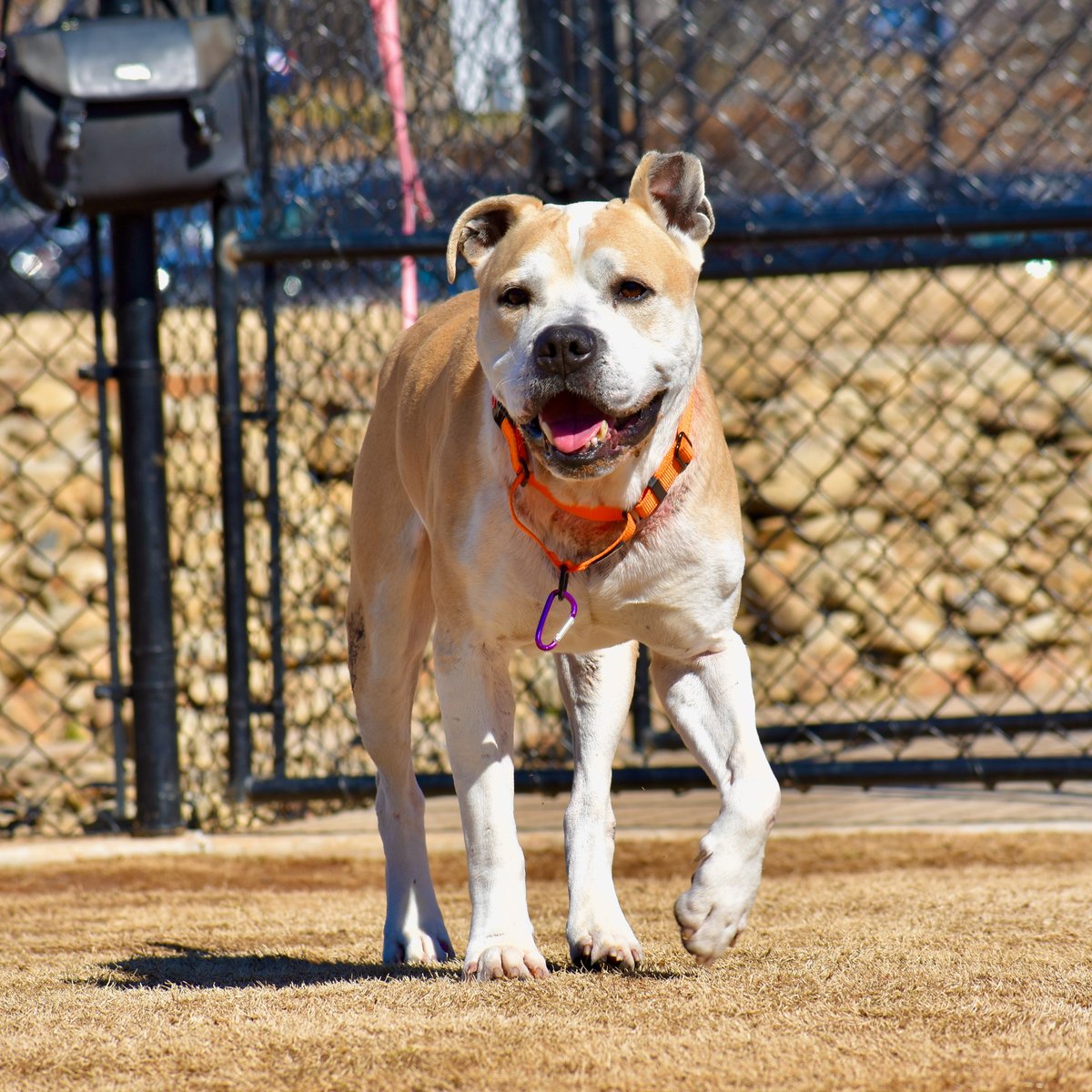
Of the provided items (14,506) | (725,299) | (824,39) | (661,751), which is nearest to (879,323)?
(725,299)

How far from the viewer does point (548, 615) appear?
2.61 meters

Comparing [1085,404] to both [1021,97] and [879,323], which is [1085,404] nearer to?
[879,323]

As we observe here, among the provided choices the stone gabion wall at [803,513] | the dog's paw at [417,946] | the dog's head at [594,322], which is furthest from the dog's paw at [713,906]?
the stone gabion wall at [803,513]

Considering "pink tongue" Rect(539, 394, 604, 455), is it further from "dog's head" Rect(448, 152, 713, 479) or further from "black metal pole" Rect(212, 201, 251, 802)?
"black metal pole" Rect(212, 201, 251, 802)

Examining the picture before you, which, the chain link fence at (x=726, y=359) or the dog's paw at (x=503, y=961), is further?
the chain link fence at (x=726, y=359)

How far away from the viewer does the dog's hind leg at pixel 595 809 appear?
104 inches

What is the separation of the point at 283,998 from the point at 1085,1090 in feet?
3.94

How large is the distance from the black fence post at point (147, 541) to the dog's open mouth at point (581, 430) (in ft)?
7.91

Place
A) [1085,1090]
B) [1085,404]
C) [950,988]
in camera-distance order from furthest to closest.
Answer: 1. [1085,404]
2. [950,988]
3. [1085,1090]

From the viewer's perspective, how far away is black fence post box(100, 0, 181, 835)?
4.54 m

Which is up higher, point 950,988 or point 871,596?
point 950,988

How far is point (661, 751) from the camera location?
5297 millimetres

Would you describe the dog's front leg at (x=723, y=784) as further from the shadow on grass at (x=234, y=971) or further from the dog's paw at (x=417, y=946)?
the dog's paw at (x=417, y=946)

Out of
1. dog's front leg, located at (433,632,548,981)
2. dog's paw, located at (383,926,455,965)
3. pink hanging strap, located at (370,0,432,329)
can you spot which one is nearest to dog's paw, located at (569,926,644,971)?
dog's front leg, located at (433,632,548,981)
